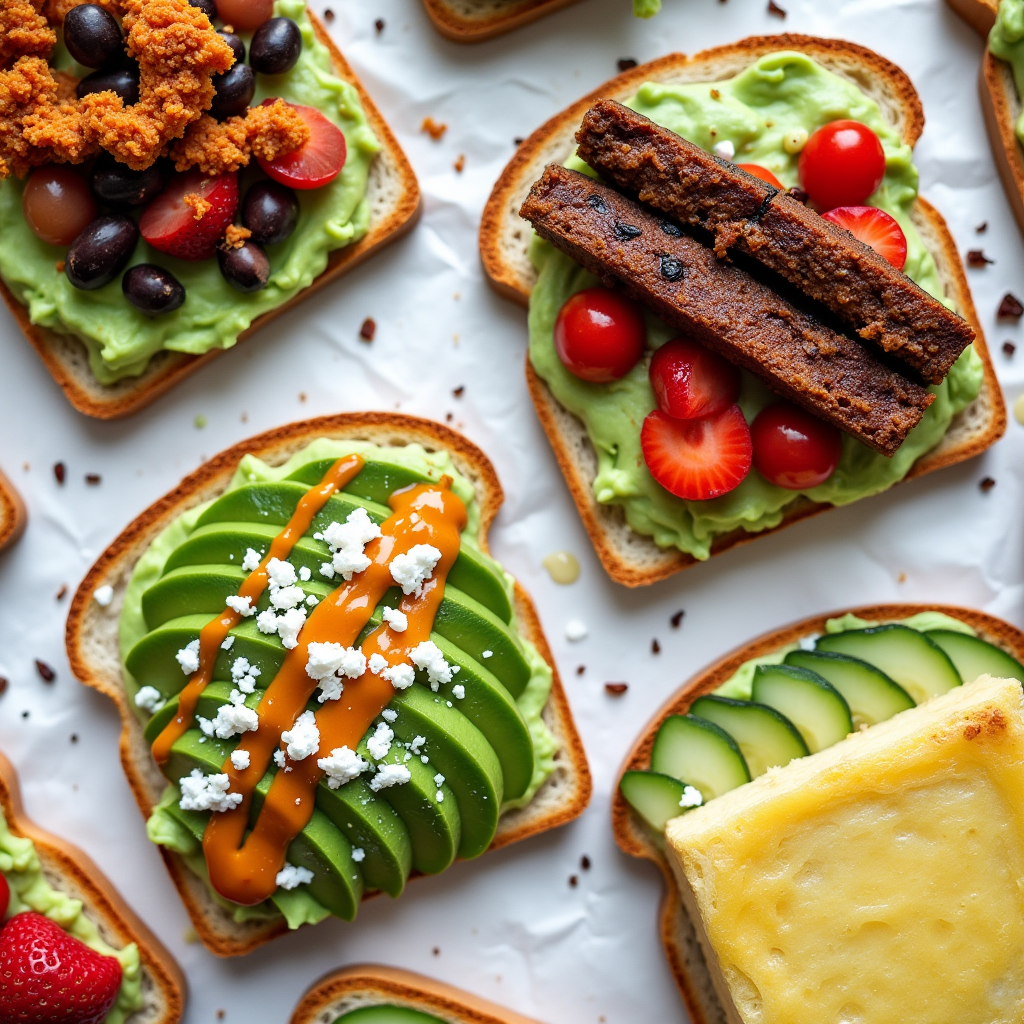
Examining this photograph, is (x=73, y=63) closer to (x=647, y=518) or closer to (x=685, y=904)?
(x=647, y=518)

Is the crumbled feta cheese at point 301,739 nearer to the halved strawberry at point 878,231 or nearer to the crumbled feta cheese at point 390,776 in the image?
the crumbled feta cheese at point 390,776

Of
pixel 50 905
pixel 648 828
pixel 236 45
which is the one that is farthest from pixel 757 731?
pixel 236 45

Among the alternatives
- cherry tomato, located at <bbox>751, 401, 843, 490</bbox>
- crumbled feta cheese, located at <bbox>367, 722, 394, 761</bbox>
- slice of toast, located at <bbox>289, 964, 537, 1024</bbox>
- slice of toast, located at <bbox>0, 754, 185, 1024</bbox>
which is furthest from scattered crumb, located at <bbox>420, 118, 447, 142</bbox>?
slice of toast, located at <bbox>289, 964, 537, 1024</bbox>

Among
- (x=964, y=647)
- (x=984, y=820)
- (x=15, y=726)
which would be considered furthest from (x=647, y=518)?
(x=15, y=726)

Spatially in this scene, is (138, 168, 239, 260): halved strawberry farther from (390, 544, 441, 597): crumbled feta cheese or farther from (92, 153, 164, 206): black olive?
(390, 544, 441, 597): crumbled feta cheese

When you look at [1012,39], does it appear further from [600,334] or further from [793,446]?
[600,334]
